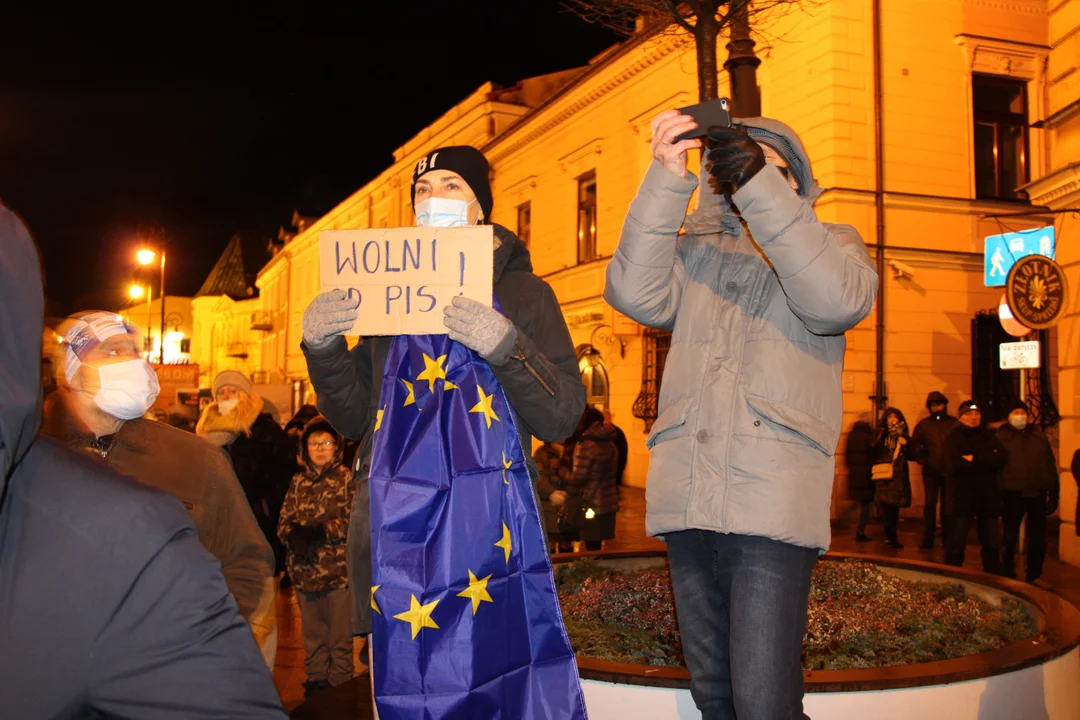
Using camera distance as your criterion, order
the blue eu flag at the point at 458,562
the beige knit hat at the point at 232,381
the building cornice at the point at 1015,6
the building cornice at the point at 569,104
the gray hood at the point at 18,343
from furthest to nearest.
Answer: the building cornice at the point at 569,104, the building cornice at the point at 1015,6, the beige knit hat at the point at 232,381, the blue eu flag at the point at 458,562, the gray hood at the point at 18,343

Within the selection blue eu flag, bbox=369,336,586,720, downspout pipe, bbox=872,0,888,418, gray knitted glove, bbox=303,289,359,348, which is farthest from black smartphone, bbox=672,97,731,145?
downspout pipe, bbox=872,0,888,418

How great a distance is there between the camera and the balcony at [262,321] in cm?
6154

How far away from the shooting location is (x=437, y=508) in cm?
247

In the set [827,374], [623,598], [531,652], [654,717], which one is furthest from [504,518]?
[623,598]

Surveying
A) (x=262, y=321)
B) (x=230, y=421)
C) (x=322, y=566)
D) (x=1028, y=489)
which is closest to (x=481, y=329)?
(x=322, y=566)

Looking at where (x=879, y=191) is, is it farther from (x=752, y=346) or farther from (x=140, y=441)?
(x=140, y=441)

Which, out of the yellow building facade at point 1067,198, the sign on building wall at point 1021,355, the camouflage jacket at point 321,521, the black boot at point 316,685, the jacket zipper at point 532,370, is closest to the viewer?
the jacket zipper at point 532,370

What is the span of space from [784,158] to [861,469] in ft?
35.6

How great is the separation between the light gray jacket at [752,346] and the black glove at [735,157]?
0.10ft

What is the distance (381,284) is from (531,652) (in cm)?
111

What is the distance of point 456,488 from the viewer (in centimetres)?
248

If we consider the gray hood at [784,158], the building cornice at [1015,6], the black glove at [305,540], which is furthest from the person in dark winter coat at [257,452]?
the building cornice at [1015,6]

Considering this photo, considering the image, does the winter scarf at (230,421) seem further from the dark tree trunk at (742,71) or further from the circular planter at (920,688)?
the dark tree trunk at (742,71)

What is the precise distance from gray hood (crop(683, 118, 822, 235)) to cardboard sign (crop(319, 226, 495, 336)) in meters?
0.59
